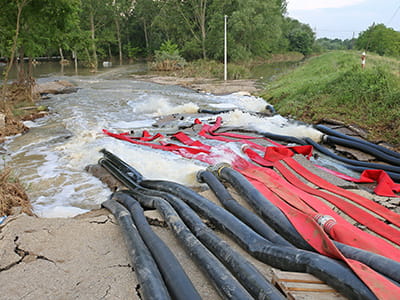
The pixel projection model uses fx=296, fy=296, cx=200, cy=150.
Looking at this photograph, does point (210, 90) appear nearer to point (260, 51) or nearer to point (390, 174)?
point (390, 174)

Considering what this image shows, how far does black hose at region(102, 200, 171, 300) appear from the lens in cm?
188

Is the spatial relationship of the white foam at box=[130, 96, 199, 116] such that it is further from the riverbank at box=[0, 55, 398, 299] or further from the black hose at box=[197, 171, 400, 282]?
the riverbank at box=[0, 55, 398, 299]

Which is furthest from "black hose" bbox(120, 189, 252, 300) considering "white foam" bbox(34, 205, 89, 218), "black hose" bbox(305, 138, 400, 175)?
"black hose" bbox(305, 138, 400, 175)

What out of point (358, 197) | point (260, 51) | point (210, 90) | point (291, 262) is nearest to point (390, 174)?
point (358, 197)

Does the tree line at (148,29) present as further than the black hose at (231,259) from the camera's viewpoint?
Yes

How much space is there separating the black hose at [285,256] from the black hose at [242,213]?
12cm

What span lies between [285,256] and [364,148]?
3875 mm

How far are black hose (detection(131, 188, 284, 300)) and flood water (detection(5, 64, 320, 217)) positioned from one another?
4.29 ft

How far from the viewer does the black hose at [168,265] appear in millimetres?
1865

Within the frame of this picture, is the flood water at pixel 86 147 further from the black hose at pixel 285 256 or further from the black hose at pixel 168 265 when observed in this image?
the black hose at pixel 168 265

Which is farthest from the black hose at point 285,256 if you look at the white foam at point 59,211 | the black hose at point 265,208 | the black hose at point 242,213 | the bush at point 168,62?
the bush at point 168,62

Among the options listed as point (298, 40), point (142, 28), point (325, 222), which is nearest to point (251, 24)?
point (142, 28)

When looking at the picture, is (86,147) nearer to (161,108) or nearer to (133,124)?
(133,124)

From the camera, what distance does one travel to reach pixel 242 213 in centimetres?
286
